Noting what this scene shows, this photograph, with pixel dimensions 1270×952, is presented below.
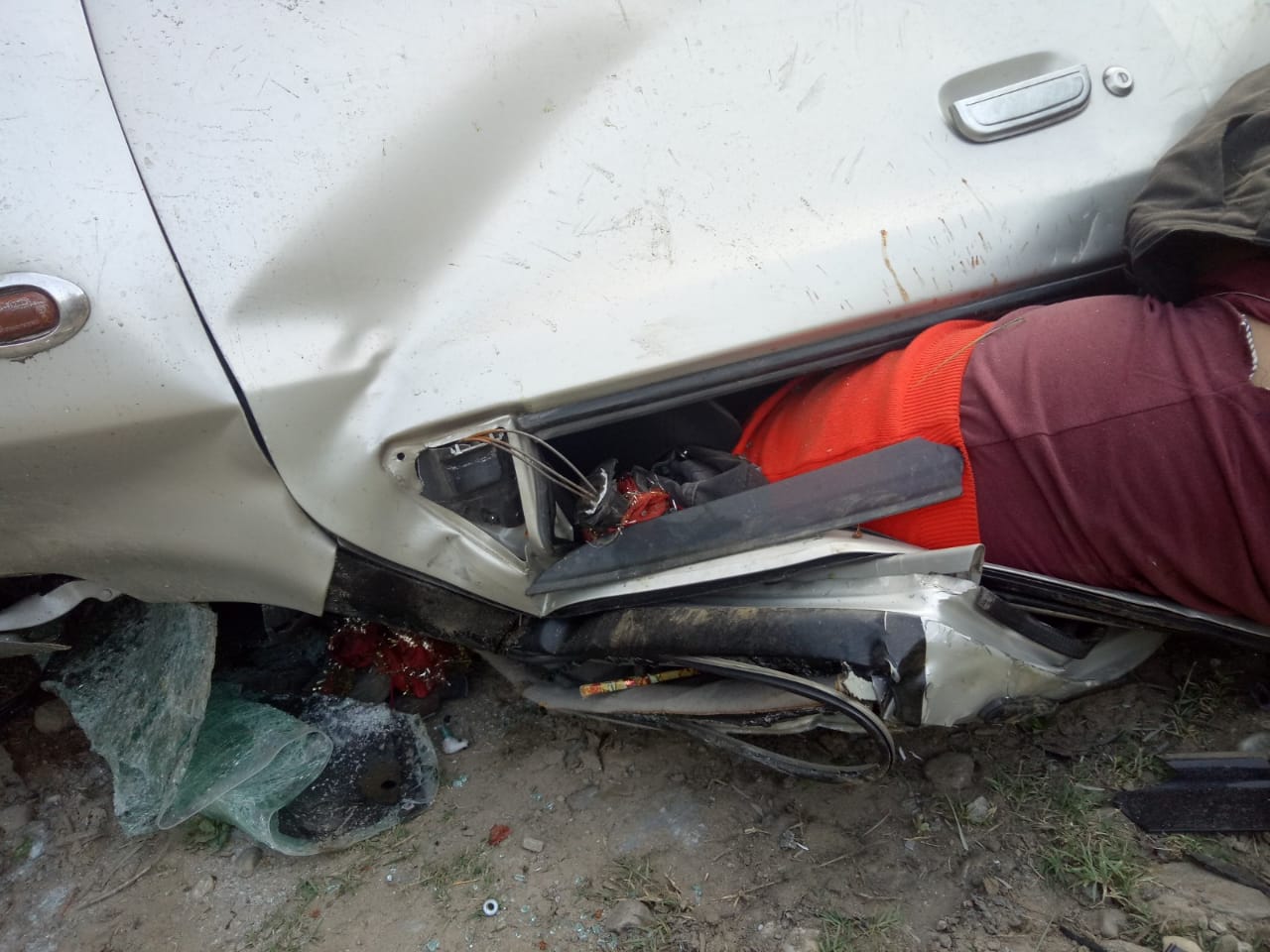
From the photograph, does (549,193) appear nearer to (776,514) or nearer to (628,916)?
(776,514)

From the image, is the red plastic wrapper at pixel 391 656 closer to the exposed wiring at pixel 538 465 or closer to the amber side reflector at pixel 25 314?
the exposed wiring at pixel 538 465

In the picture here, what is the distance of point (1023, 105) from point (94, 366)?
5.45 ft

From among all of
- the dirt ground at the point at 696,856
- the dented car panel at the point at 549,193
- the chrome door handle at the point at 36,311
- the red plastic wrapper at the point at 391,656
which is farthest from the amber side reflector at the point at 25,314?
the dirt ground at the point at 696,856

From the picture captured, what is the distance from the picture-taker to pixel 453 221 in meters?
1.53

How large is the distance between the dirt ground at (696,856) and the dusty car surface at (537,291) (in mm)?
268

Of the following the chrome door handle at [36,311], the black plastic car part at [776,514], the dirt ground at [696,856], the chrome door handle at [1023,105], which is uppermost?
the chrome door handle at [36,311]

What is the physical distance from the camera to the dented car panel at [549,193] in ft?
4.73

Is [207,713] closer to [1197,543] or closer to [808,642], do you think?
[808,642]

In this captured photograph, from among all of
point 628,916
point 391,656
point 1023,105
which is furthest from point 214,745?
point 1023,105

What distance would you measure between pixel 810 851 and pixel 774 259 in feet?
3.74

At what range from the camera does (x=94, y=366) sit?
53.2 inches

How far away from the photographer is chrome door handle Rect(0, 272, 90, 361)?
130cm

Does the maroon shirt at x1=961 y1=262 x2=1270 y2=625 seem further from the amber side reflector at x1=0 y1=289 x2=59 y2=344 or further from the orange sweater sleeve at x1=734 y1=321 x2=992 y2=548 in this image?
the amber side reflector at x1=0 y1=289 x2=59 y2=344

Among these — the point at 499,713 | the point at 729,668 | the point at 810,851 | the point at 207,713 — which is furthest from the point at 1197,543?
the point at 207,713
